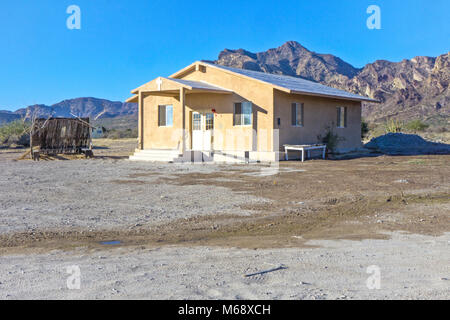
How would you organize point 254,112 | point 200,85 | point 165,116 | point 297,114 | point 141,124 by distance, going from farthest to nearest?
point 165,116 < point 141,124 < point 297,114 < point 200,85 < point 254,112

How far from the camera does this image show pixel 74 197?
10547 mm

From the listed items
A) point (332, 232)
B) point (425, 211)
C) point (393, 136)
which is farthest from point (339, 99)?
point (332, 232)

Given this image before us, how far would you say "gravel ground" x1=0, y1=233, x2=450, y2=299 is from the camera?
14.2 ft

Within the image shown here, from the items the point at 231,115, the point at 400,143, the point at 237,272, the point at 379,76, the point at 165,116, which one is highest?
the point at 379,76

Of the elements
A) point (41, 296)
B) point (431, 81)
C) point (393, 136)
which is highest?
point (431, 81)

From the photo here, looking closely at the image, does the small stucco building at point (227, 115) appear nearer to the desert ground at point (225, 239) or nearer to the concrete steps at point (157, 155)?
the concrete steps at point (157, 155)

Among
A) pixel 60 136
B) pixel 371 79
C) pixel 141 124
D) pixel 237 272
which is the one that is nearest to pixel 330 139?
pixel 141 124

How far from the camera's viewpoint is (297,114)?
2309cm

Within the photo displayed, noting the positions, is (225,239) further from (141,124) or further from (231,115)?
(141,124)

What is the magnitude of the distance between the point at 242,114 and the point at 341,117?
286 inches

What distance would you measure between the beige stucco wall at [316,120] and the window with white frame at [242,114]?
1.38 m

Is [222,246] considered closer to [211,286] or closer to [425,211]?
[211,286]

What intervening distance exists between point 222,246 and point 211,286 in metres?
1.79

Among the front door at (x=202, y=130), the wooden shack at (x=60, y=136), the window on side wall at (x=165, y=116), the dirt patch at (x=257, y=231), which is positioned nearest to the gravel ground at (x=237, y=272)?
the dirt patch at (x=257, y=231)
